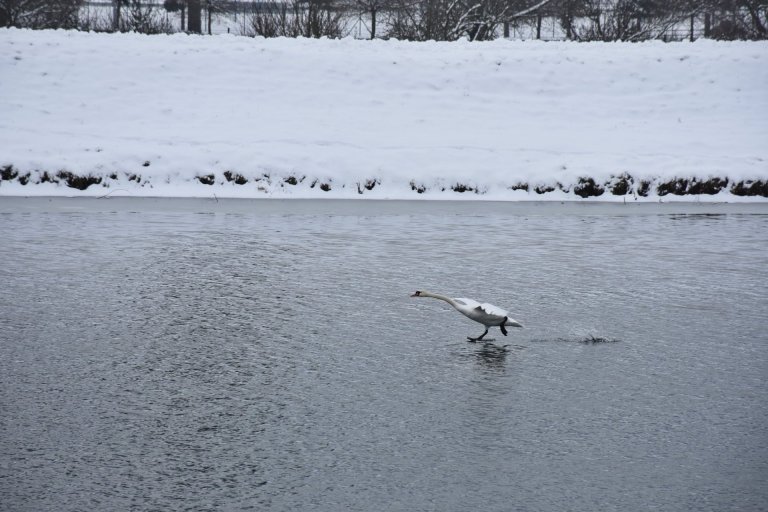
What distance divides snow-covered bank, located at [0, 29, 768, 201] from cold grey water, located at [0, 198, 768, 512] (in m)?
7.12

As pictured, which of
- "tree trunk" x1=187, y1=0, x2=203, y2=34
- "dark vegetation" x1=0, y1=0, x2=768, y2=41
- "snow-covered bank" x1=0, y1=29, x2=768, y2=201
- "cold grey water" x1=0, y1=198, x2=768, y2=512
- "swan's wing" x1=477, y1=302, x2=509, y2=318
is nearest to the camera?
"cold grey water" x1=0, y1=198, x2=768, y2=512

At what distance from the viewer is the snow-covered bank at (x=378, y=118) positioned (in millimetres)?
19656

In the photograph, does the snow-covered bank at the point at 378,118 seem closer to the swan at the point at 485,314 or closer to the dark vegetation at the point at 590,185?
the dark vegetation at the point at 590,185

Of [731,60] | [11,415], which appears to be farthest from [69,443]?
[731,60]

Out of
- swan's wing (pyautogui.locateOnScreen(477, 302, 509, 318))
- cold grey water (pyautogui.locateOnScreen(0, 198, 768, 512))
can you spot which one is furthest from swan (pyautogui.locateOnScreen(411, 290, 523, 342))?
cold grey water (pyautogui.locateOnScreen(0, 198, 768, 512))

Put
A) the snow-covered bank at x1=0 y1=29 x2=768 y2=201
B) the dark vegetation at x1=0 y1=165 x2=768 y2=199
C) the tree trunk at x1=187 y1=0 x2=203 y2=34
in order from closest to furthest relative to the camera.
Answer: the dark vegetation at x1=0 y1=165 x2=768 y2=199
the snow-covered bank at x1=0 y1=29 x2=768 y2=201
the tree trunk at x1=187 y1=0 x2=203 y2=34

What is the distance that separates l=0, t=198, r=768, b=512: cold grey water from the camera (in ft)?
14.9

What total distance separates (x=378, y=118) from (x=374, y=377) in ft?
62.6

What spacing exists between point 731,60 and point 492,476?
2757 centimetres

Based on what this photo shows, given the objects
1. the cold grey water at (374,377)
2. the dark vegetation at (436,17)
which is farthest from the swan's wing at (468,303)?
the dark vegetation at (436,17)

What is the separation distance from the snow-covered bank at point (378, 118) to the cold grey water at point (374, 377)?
7124 millimetres

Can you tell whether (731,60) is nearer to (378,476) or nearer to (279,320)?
(279,320)

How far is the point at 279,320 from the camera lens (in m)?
8.05

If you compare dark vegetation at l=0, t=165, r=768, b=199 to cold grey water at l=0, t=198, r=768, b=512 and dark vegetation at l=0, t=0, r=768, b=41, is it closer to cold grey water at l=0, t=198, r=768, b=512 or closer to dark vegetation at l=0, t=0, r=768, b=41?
cold grey water at l=0, t=198, r=768, b=512
